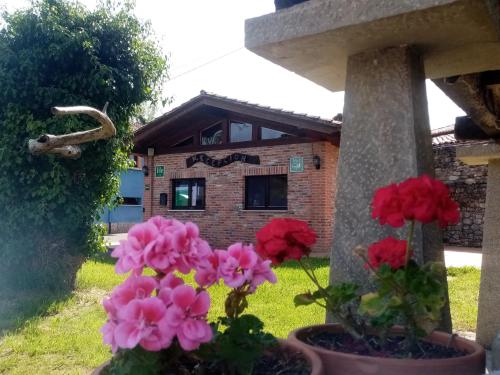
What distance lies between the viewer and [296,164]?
11477mm

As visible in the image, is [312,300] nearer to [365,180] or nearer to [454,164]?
[365,180]

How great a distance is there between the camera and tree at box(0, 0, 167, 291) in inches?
223

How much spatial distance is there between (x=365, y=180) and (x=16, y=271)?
209 inches

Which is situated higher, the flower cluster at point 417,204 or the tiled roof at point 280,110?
the tiled roof at point 280,110

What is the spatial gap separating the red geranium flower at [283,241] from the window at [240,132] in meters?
11.2

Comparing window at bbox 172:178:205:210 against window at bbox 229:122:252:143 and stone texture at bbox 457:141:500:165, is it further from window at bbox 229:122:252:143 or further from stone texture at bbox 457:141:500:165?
stone texture at bbox 457:141:500:165

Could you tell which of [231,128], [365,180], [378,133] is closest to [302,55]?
[378,133]

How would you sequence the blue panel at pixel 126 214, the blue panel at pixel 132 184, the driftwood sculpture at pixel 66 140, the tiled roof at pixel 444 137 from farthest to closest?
the blue panel at pixel 132 184, the blue panel at pixel 126 214, the tiled roof at pixel 444 137, the driftwood sculpture at pixel 66 140

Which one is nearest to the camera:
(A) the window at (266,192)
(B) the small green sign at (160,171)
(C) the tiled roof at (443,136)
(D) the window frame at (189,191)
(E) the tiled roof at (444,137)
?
(A) the window at (266,192)

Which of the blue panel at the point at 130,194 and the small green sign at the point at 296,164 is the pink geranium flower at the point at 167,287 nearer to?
the small green sign at the point at 296,164

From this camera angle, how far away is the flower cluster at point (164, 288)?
102 cm

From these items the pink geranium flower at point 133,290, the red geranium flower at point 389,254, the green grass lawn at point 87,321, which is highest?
the red geranium flower at point 389,254

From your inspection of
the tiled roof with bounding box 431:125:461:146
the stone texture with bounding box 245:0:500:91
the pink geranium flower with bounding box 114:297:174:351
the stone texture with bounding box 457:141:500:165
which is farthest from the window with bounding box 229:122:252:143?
the pink geranium flower with bounding box 114:297:174:351

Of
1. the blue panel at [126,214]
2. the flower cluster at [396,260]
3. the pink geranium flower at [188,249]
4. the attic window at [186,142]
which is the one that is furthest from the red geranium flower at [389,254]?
the blue panel at [126,214]
